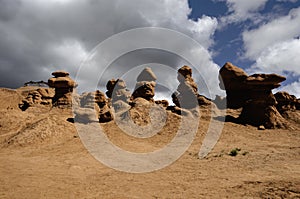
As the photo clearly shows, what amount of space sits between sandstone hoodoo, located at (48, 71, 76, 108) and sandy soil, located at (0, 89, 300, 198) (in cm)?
895

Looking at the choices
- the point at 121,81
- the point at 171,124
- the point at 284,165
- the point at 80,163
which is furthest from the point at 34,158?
the point at 121,81

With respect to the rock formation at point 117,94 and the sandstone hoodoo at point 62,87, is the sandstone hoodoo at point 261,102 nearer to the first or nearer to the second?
the rock formation at point 117,94

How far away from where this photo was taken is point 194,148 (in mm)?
17734

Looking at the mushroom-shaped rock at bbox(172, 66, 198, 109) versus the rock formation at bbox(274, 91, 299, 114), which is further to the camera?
the rock formation at bbox(274, 91, 299, 114)

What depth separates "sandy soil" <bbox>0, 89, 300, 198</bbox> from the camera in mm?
7797

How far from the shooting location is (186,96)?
29.8m

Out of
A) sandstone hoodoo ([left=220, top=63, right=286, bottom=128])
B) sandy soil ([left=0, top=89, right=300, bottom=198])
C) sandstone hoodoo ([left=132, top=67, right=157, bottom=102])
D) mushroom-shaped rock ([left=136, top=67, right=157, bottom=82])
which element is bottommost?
sandy soil ([left=0, top=89, right=300, bottom=198])

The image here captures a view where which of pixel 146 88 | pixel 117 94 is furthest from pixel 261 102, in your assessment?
pixel 117 94

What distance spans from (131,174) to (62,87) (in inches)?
944

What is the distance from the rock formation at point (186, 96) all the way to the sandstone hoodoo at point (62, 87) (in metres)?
14.8

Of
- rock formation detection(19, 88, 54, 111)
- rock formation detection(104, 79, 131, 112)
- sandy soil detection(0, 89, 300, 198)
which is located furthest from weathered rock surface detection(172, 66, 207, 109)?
rock formation detection(19, 88, 54, 111)

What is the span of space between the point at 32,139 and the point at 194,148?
45.7 ft

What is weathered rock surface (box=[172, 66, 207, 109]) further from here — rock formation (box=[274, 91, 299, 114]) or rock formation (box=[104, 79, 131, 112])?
rock formation (box=[274, 91, 299, 114])

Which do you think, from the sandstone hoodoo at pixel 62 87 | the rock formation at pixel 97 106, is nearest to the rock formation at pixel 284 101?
the rock formation at pixel 97 106
